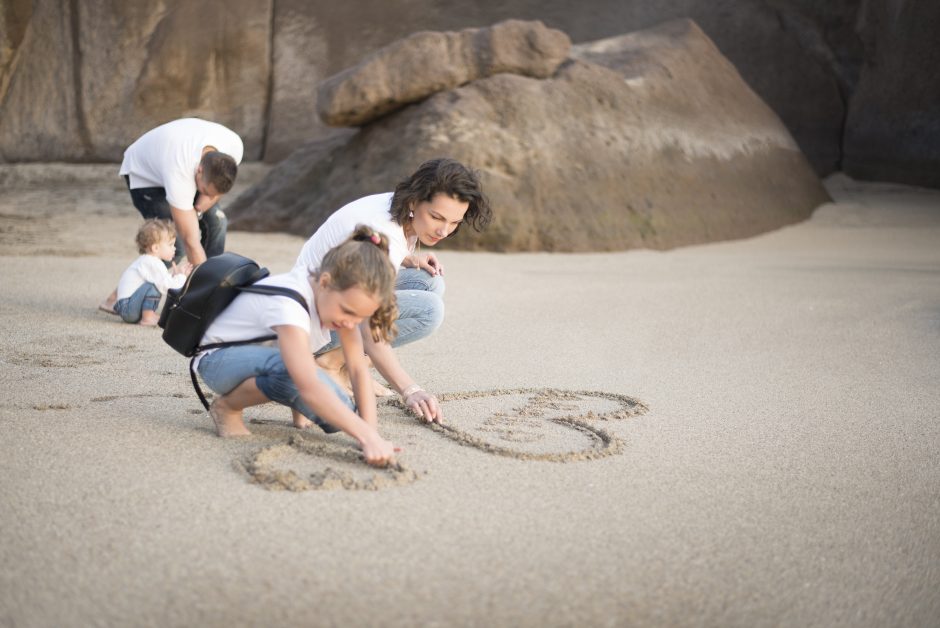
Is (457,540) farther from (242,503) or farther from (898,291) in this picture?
(898,291)

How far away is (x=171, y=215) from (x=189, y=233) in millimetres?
424

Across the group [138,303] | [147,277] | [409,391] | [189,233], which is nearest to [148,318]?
[138,303]

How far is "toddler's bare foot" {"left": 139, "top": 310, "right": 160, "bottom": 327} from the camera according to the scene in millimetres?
4422

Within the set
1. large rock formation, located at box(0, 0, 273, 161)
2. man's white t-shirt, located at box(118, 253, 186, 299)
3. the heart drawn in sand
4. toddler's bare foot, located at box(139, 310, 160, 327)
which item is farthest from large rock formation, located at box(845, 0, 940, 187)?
toddler's bare foot, located at box(139, 310, 160, 327)

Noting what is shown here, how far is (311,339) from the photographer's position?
2762 millimetres

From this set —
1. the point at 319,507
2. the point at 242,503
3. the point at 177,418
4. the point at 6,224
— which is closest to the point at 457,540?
the point at 319,507

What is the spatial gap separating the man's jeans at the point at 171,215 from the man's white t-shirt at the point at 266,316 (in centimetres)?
212

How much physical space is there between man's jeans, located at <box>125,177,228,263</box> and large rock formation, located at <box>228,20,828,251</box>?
1.77 meters

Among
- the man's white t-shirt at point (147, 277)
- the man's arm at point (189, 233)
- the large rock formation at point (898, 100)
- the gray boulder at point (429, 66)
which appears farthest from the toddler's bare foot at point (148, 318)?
the large rock formation at point (898, 100)

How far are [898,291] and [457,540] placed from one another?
3982 mm

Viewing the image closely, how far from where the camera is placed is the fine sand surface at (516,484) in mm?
1896

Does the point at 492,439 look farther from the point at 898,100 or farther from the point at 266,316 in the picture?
the point at 898,100

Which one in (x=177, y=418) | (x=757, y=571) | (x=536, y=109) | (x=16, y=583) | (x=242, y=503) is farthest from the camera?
(x=536, y=109)

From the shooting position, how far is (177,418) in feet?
9.77
